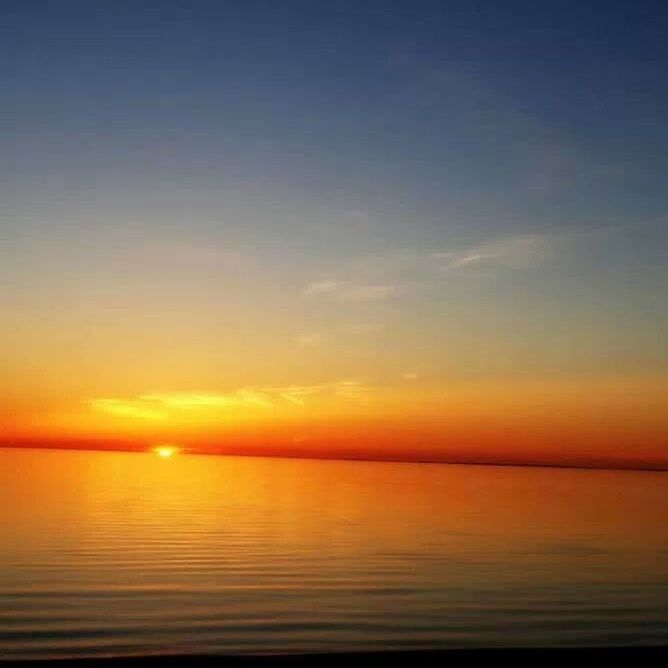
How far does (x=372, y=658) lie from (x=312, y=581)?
14814 mm

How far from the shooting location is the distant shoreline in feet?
41.8

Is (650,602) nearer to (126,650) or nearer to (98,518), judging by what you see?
(126,650)

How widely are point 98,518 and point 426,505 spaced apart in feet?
99.0

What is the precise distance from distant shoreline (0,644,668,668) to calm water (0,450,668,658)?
465 cm

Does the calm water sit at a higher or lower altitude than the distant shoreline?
lower

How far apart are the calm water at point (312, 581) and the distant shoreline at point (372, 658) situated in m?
4.65

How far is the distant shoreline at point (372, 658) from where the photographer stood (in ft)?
41.8

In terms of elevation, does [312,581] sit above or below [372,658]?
below

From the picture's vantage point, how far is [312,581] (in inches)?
1110

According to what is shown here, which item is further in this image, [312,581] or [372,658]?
[312,581]

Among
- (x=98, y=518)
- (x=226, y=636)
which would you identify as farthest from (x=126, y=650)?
(x=98, y=518)

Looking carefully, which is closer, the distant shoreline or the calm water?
the distant shoreline

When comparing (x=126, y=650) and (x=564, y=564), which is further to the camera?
(x=564, y=564)

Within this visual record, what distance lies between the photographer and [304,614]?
22.3 meters
